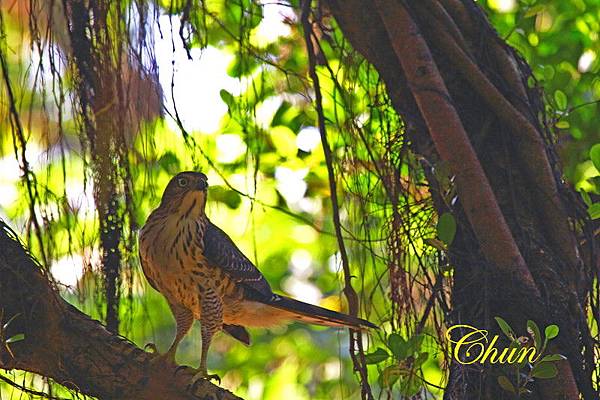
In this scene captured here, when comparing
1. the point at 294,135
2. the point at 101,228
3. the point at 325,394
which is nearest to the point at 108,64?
the point at 101,228

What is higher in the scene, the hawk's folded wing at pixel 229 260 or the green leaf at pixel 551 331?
the hawk's folded wing at pixel 229 260

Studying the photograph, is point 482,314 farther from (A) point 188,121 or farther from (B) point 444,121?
(A) point 188,121

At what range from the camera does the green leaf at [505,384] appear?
7.09 ft

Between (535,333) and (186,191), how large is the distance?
1.38 m

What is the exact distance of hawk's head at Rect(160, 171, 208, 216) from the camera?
124 inches

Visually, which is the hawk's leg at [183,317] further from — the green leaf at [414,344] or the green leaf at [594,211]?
the green leaf at [594,211]

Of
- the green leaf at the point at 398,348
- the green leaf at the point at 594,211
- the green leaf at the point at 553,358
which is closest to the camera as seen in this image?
the green leaf at the point at 553,358

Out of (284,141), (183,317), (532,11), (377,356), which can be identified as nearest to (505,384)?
(377,356)

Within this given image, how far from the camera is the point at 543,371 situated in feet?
6.98

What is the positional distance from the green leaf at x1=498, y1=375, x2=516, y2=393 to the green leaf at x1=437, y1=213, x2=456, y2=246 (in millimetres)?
332

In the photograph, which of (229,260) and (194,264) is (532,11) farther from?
(194,264)

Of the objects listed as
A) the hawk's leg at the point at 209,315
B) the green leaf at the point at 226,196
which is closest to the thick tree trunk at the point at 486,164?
the hawk's leg at the point at 209,315

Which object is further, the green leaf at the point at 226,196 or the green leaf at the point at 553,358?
the green leaf at the point at 226,196

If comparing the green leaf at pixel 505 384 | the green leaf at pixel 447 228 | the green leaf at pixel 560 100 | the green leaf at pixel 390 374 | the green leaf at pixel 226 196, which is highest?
the green leaf at pixel 226 196
